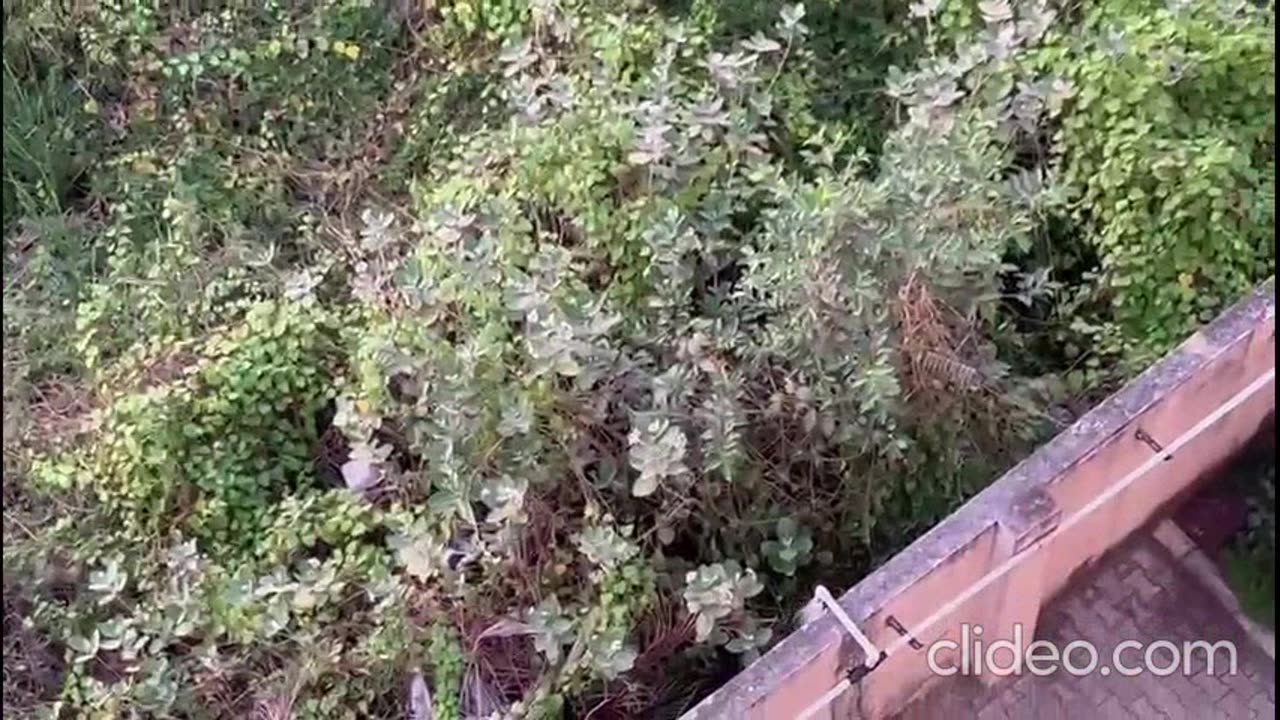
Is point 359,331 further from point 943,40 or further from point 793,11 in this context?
point 943,40

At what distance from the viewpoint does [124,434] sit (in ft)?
12.0

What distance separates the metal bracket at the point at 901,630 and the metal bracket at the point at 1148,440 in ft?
1.81

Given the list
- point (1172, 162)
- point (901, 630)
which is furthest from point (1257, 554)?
point (1172, 162)

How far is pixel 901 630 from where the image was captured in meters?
2.61

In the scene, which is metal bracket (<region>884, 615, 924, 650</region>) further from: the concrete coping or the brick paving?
the brick paving

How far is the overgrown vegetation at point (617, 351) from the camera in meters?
3.08

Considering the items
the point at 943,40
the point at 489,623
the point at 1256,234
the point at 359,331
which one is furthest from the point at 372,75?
the point at 1256,234

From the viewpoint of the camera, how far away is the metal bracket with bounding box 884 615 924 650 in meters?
2.58

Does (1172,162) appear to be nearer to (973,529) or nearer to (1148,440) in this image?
(1148,440)

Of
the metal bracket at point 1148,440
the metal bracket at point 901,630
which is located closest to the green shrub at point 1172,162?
the metal bracket at point 1148,440

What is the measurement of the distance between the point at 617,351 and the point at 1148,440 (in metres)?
1.07

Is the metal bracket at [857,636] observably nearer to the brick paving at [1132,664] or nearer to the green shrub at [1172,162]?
the brick paving at [1132,664]

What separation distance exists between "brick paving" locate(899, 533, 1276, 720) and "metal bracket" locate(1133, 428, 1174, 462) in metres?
0.18

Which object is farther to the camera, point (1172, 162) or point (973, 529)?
point (1172, 162)
